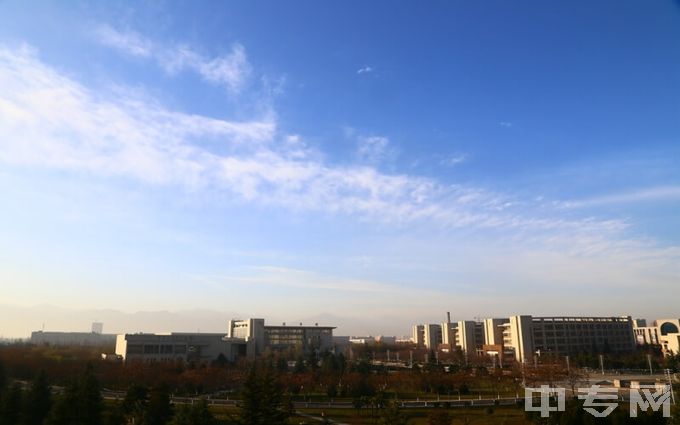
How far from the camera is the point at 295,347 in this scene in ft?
224

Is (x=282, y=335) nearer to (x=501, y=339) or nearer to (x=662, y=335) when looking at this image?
(x=501, y=339)

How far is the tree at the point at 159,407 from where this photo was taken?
21.5m

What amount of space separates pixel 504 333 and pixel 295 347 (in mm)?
29837

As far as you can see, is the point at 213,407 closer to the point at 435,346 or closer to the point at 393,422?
the point at 393,422

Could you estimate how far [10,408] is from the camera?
67.3 ft

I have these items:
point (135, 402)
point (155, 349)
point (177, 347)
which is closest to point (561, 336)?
point (177, 347)

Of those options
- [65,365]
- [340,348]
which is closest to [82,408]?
[65,365]

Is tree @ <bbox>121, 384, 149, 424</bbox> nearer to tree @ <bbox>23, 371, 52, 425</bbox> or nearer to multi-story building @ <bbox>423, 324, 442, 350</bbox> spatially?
tree @ <bbox>23, 371, 52, 425</bbox>

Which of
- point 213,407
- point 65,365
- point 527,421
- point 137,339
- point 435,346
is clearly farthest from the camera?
point 435,346

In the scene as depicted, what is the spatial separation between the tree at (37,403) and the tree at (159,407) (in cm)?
422

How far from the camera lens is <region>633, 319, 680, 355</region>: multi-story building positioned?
207 ft

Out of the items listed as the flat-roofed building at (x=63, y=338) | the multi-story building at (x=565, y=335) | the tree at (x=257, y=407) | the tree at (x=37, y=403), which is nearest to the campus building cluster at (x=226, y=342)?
the multi-story building at (x=565, y=335)

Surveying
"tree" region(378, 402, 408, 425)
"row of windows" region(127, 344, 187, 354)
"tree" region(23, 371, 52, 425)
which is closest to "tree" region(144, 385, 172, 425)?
"tree" region(23, 371, 52, 425)

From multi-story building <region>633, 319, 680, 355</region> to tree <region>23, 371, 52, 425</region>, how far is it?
6312 centimetres
